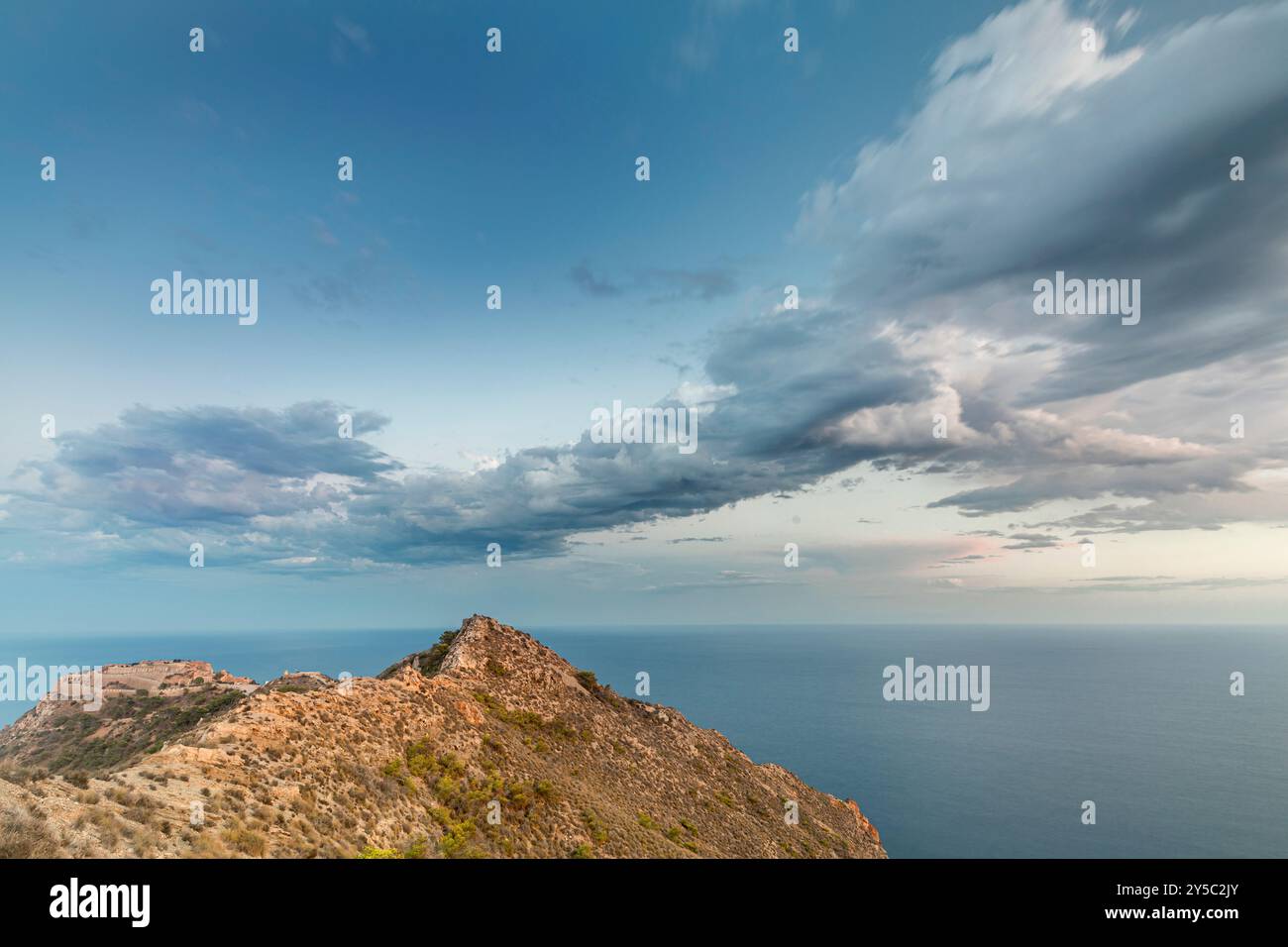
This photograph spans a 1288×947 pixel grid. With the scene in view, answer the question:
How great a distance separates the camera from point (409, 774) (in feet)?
92.5

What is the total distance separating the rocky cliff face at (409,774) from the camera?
52.4 feet

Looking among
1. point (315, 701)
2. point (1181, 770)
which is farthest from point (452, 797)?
point (1181, 770)

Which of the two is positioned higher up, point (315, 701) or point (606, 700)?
point (315, 701)

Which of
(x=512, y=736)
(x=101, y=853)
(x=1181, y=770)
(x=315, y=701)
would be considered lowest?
(x=1181, y=770)

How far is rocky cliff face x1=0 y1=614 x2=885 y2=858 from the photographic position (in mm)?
15969

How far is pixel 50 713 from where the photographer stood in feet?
185
